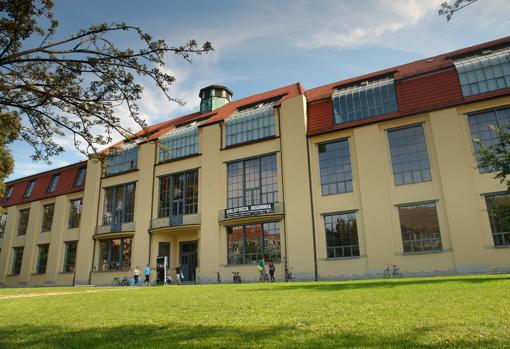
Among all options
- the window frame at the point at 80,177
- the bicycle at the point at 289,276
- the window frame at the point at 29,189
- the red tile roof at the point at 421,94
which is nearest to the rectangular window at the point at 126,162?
the window frame at the point at 80,177

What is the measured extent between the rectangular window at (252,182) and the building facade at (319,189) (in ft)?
0.27

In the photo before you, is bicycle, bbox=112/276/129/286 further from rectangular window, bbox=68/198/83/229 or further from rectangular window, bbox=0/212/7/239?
rectangular window, bbox=0/212/7/239

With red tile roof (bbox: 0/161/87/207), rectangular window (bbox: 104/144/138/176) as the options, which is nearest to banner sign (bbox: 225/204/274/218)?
rectangular window (bbox: 104/144/138/176)

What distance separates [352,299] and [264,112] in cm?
2021

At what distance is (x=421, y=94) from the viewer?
2277 centimetres

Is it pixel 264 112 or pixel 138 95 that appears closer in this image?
pixel 138 95

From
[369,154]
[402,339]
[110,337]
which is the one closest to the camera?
[402,339]

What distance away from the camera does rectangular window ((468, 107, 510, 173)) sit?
818 inches

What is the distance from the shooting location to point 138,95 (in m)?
6.22

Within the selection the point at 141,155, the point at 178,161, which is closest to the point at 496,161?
the point at 178,161

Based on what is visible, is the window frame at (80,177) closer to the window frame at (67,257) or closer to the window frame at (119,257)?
the window frame at (67,257)

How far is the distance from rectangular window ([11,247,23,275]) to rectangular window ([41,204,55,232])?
4.21 m

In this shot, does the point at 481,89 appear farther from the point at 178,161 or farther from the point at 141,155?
the point at 141,155

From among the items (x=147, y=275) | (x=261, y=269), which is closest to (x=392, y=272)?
(x=261, y=269)
